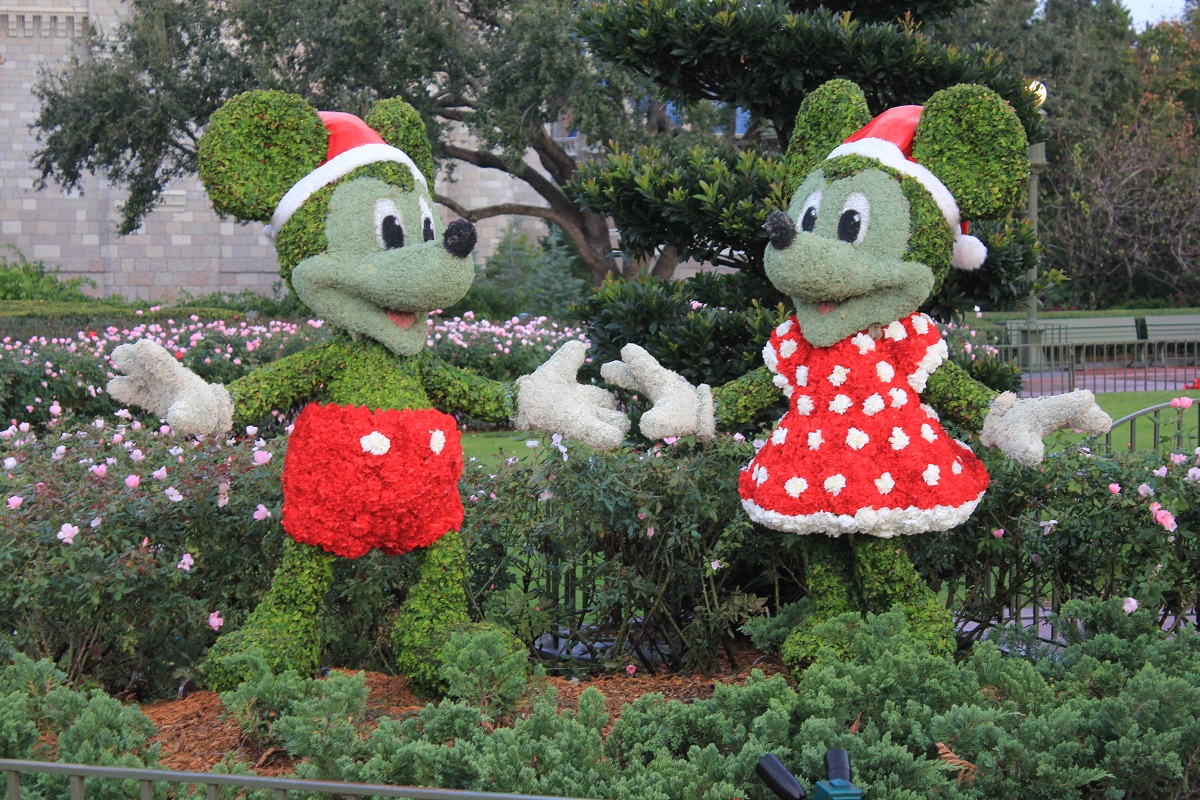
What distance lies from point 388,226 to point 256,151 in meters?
0.51

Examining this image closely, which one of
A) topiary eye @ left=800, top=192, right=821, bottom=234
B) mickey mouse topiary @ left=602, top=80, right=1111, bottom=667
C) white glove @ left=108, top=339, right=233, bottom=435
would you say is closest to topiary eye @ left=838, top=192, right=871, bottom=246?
mickey mouse topiary @ left=602, top=80, right=1111, bottom=667

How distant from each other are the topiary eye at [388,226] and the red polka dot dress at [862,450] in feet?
4.36

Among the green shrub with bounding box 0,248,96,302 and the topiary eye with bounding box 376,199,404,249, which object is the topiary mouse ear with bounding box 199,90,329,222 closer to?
the topiary eye with bounding box 376,199,404,249

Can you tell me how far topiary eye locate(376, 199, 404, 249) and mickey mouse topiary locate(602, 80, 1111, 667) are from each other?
2.74 ft

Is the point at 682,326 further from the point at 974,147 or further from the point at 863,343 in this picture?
the point at 974,147

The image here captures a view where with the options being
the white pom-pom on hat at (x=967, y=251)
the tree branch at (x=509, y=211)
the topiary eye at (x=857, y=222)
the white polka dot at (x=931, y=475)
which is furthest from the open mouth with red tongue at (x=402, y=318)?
the tree branch at (x=509, y=211)

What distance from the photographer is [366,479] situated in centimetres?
374

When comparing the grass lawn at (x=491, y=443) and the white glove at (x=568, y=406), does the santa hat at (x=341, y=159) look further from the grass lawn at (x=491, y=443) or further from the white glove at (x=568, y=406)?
the grass lawn at (x=491, y=443)

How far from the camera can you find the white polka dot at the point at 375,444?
12.3ft

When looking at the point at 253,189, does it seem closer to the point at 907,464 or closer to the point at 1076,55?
the point at 907,464

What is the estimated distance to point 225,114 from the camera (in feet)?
12.8

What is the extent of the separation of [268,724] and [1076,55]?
2411 cm

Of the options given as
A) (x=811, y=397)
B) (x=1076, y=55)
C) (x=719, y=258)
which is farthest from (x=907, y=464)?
(x=1076, y=55)

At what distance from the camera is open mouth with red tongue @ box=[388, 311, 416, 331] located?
390 centimetres
